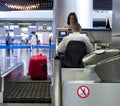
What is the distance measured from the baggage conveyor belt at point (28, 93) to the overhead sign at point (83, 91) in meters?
0.94

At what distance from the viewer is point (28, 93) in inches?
82.4

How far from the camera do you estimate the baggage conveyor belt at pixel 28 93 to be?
195 cm

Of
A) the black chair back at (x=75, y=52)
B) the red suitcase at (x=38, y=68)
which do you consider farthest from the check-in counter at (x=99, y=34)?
the red suitcase at (x=38, y=68)

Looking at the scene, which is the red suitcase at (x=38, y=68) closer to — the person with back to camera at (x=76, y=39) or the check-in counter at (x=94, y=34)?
the person with back to camera at (x=76, y=39)

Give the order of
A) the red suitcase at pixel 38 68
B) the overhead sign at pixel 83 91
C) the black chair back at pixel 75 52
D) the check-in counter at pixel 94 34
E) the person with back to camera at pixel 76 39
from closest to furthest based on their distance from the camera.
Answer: the overhead sign at pixel 83 91 < the red suitcase at pixel 38 68 < the black chair back at pixel 75 52 < the person with back to camera at pixel 76 39 < the check-in counter at pixel 94 34

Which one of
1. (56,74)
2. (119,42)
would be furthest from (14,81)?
(56,74)

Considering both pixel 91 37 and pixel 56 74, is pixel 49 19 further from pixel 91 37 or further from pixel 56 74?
pixel 56 74

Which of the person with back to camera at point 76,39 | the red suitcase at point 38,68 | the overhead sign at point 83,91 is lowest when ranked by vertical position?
the red suitcase at point 38,68

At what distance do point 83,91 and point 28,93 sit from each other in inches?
44.1

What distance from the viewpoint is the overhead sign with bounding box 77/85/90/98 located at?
3.34ft

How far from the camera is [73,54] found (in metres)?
3.66

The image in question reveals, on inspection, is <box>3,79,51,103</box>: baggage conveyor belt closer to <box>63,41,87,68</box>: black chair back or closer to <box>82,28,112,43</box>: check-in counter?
<box>63,41,87,68</box>: black chair back

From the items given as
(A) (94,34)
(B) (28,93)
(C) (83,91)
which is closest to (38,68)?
(B) (28,93)

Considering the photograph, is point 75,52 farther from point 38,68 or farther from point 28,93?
point 28,93
